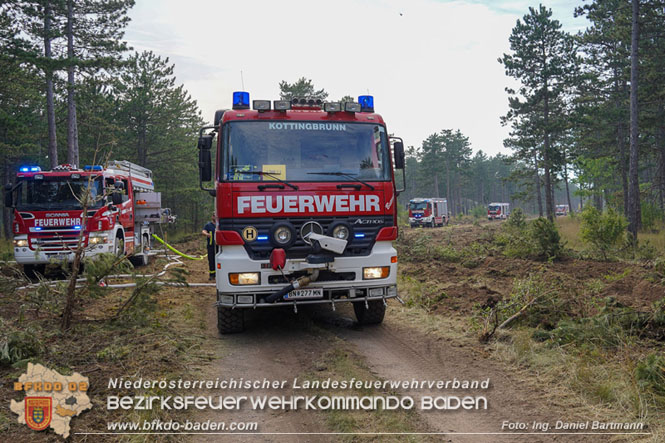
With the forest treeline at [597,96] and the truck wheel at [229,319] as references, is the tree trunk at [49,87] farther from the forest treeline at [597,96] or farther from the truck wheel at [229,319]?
the forest treeline at [597,96]

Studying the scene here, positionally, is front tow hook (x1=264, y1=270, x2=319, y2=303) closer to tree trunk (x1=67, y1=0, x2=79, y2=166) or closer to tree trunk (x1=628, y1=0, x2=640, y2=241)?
tree trunk (x1=628, y1=0, x2=640, y2=241)

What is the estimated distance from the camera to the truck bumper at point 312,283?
6.39m

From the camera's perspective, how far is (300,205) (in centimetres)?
657

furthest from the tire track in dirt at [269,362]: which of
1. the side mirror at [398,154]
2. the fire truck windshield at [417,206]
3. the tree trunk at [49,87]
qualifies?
the fire truck windshield at [417,206]

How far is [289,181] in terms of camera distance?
6.63m

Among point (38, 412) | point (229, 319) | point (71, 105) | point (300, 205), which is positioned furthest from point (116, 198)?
point (71, 105)

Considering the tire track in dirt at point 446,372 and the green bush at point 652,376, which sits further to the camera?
the green bush at point 652,376

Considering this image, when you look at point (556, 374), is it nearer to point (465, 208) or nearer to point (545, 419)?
point (545, 419)

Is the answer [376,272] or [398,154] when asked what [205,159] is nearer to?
[398,154]

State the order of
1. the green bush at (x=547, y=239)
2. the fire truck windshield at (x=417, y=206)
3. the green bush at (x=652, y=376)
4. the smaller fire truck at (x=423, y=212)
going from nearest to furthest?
the green bush at (x=652, y=376), the green bush at (x=547, y=239), the smaller fire truck at (x=423, y=212), the fire truck windshield at (x=417, y=206)

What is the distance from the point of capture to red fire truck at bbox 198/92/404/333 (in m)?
6.43

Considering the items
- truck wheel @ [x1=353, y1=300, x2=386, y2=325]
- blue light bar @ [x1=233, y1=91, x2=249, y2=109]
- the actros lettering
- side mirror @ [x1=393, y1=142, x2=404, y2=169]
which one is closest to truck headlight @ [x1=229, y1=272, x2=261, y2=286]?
the actros lettering

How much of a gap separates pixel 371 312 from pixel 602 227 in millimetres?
12356

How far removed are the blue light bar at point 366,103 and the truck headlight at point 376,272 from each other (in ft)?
8.72
